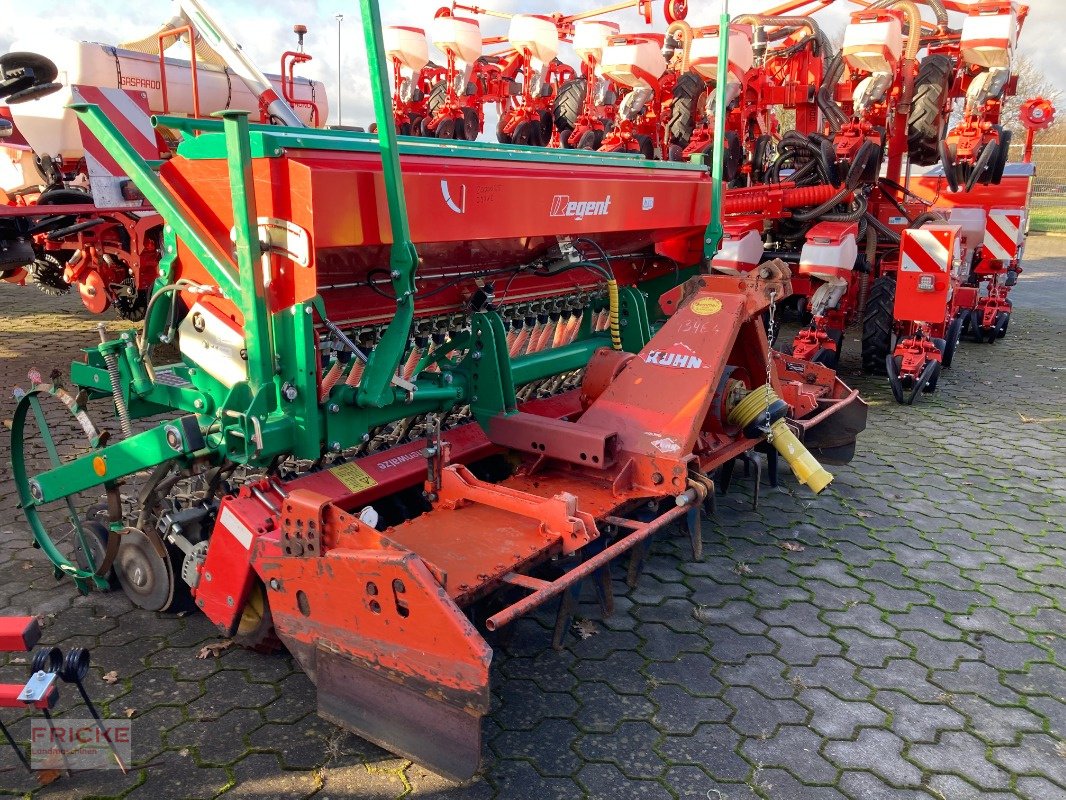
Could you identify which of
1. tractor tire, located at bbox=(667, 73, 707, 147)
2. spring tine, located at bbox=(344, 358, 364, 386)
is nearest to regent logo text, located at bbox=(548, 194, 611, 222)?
spring tine, located at bbox=(344, 358, 364, 386)

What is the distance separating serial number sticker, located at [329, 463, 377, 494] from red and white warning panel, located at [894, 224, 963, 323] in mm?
4758

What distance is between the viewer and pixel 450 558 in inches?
98.7

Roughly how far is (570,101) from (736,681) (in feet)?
34.6

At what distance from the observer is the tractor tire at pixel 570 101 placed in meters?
11.9

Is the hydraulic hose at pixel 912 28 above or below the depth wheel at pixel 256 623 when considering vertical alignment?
above

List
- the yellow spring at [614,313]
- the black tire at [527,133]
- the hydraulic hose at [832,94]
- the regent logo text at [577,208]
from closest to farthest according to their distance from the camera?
the regent logo text at [577,208] < the yellow spring at [614,313] < the hydraulic hose at [832,94] < the black tire at [527,133]

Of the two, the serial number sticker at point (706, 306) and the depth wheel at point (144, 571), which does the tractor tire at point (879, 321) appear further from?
the depth wheel at point (144, 571)

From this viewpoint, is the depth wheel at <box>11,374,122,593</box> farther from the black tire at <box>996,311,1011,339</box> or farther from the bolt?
the black tire at <box>996,311,1011,339</box>

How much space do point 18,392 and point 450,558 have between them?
2011 millimetres

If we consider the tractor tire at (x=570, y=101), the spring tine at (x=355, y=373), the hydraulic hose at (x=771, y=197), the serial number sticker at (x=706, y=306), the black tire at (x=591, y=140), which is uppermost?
the tractor tire at (x=570, y=101)

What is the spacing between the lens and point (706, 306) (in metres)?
3.54

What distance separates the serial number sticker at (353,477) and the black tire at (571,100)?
9.73 m

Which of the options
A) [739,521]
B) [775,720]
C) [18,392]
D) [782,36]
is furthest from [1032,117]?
[18,392]

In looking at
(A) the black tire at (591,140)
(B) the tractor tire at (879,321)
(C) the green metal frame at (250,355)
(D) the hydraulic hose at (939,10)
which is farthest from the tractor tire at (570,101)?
(C) the green metal frame at (250,355)
